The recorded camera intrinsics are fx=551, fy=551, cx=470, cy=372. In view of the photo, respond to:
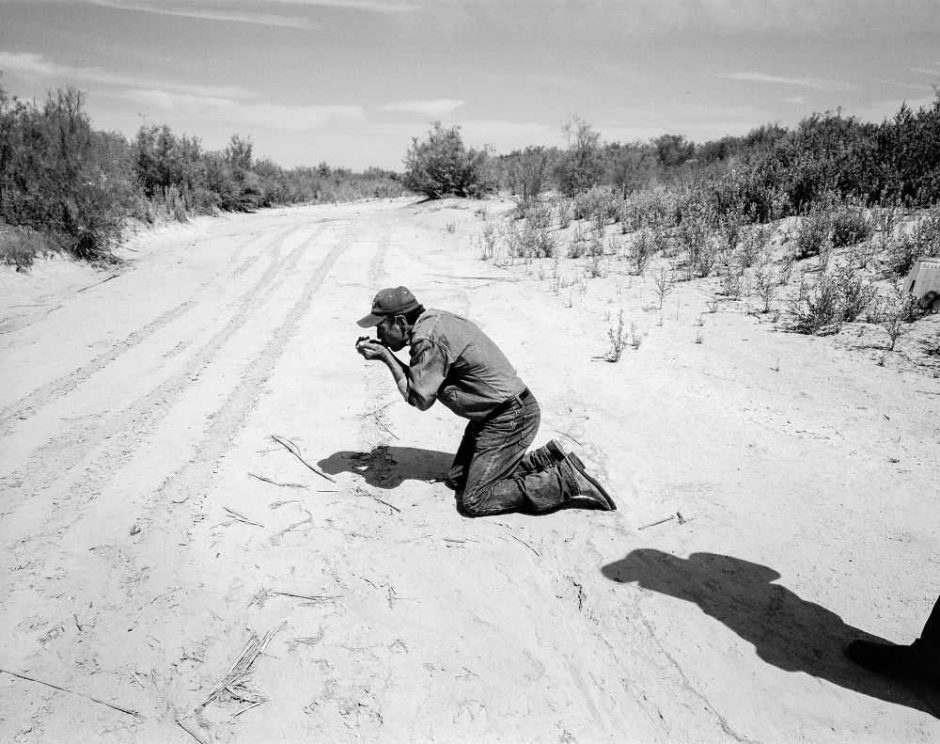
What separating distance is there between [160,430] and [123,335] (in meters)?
2.57

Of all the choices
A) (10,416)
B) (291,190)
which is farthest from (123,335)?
(291,190)

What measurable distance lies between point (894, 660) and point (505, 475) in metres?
2.14

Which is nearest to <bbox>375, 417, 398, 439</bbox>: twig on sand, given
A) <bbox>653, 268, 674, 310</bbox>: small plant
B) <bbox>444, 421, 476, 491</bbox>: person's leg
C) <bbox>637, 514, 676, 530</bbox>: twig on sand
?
<bbox>444, 421, 476, 491</bbox>: person's leg

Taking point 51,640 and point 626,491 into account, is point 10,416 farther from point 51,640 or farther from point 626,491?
point 626,491

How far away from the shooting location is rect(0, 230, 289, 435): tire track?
443 centimetres

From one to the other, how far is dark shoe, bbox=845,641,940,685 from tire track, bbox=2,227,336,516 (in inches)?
173

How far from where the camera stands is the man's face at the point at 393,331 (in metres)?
3.42

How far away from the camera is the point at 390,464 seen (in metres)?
4.15

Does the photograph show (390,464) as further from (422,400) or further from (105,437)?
(105,437)

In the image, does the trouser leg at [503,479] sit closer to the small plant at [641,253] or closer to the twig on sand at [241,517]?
the twig on sand at [241,517]

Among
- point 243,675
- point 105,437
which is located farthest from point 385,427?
point 243,675

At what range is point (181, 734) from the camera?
2.21 m

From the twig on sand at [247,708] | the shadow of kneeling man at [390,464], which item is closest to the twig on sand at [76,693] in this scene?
the twig on sand at [247,708]

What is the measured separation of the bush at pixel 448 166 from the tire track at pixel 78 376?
40.0 ft
